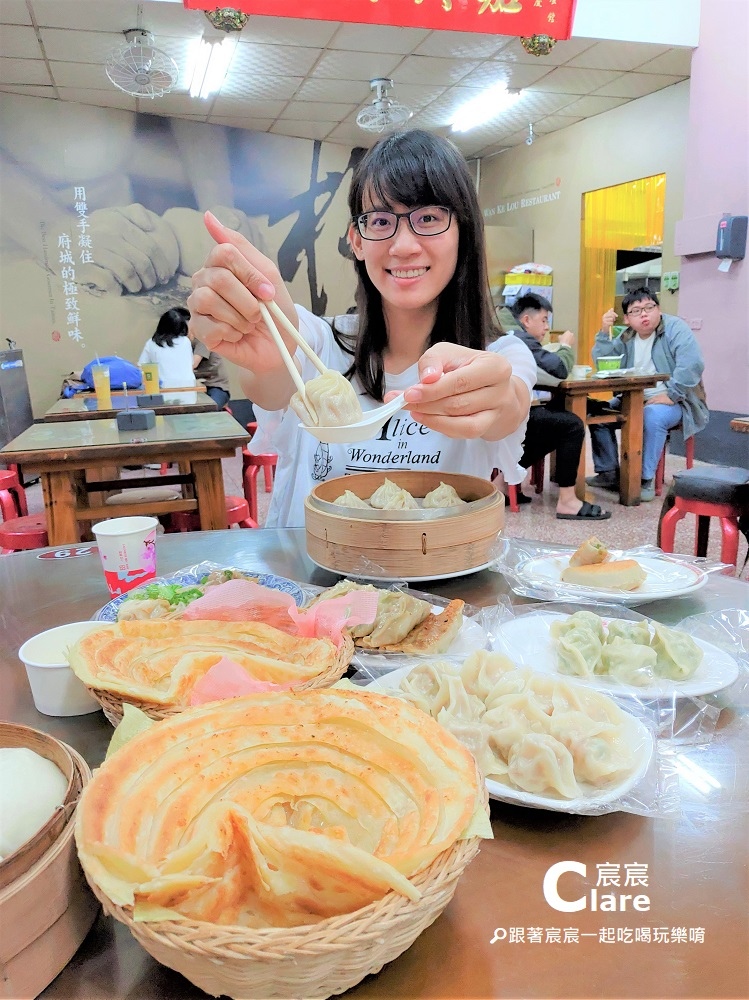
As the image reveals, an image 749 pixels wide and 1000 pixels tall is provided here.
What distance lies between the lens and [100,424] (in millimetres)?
3842

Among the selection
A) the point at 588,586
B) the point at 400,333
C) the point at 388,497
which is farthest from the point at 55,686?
the point at 400,333

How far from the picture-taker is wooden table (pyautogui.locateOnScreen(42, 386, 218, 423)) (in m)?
4.41

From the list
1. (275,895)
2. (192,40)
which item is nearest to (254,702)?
(275,895)

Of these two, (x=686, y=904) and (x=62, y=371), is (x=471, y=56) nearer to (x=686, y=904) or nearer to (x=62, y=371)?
(x=62, y=371)

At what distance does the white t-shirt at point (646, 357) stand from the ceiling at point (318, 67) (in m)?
2.70

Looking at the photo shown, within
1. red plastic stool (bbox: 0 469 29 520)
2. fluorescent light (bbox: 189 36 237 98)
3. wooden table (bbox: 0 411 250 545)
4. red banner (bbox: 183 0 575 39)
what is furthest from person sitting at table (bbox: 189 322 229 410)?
red banner (bbox: 183 0 575 39)

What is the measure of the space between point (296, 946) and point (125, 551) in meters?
1.01

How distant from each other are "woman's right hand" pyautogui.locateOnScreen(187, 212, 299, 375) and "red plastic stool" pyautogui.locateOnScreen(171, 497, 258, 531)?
1.81 m

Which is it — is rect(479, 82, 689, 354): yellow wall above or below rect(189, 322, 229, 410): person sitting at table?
above

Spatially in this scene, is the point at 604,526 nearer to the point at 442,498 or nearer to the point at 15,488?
the point at 442,498

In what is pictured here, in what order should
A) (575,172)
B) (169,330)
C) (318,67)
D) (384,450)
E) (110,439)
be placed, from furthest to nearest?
(575,172)
(169,330)
(318,67)
(110,439)
(384,450)

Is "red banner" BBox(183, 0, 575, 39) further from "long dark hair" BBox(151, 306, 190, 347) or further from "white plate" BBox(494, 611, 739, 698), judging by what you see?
"long dark hair" BBox(151, 306, 190, 347)

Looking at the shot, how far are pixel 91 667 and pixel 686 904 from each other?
A: 27.7 inches

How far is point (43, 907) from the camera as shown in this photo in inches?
21.5
